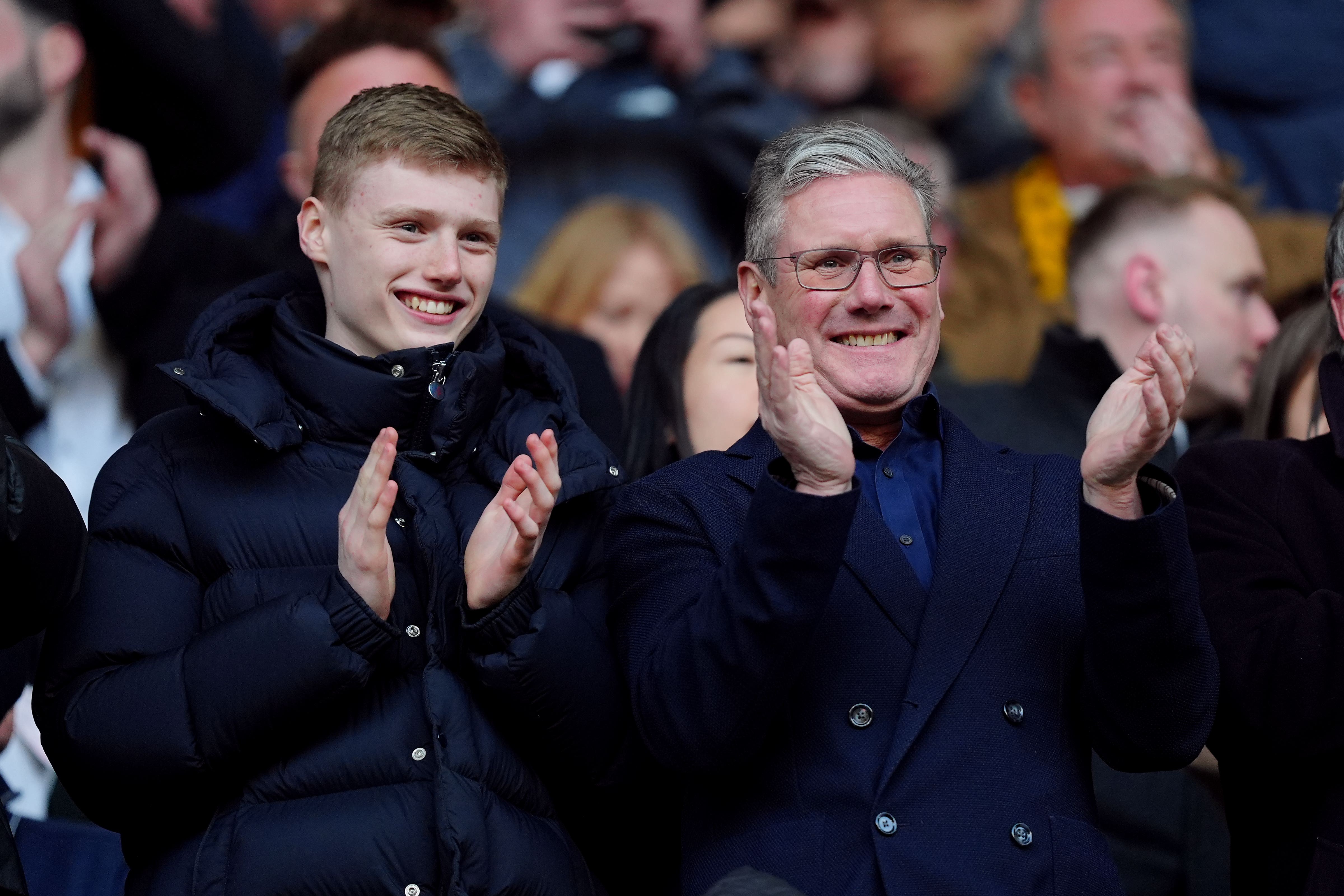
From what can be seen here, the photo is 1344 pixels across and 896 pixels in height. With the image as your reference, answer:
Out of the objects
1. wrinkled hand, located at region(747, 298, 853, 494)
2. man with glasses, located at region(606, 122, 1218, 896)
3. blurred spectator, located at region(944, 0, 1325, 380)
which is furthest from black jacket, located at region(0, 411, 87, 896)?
blurred spectator, located at region(944, 0, 1325, 380)

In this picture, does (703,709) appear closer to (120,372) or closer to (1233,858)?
(1233,858)

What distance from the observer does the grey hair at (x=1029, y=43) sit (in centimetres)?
624

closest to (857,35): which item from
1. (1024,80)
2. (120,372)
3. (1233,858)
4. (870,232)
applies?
(1024,80)

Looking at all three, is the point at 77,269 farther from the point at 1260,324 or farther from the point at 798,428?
the point at 1260,324

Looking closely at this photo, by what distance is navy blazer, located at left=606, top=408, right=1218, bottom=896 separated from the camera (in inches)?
99.5

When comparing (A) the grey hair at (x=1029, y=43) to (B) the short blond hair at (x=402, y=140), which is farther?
(A) the grey hair at (x=1029, y=43)

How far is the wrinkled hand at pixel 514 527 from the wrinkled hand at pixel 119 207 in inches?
93.0

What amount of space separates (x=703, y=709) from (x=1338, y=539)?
1175 mm

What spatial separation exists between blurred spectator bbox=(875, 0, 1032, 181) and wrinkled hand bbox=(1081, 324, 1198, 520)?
3.72m

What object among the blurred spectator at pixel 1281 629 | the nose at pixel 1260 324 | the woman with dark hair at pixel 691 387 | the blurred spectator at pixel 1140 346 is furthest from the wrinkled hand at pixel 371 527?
the nose at pixel 1260 324

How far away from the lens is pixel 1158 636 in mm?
2590

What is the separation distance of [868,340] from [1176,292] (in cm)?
239

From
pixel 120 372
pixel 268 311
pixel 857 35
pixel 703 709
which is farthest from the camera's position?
pixel 857 35

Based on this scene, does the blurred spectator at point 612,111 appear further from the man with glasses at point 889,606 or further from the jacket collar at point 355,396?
the man with glasses at point 889,606
